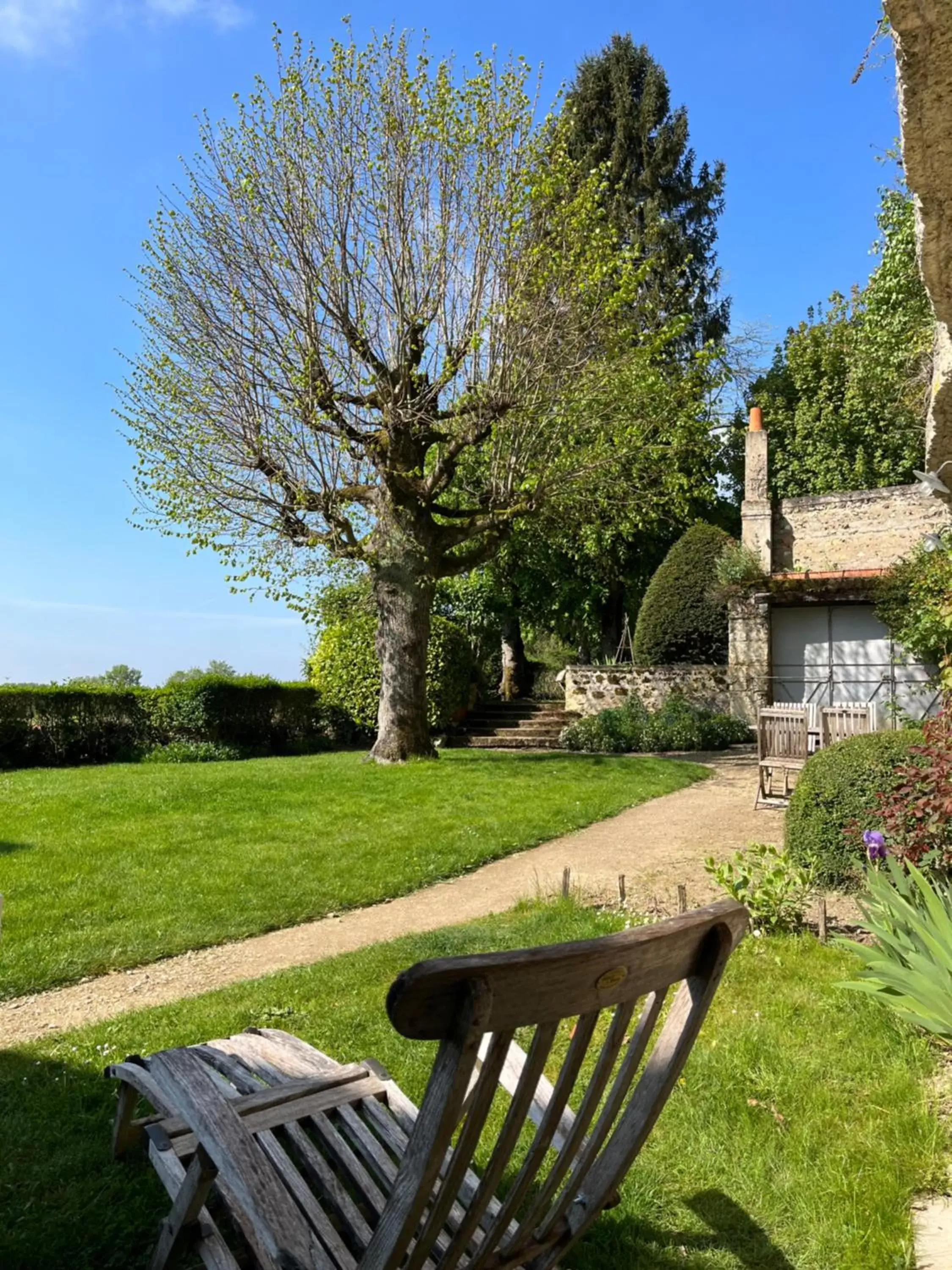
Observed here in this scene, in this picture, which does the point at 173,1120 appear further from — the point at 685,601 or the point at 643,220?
the point at 643,220

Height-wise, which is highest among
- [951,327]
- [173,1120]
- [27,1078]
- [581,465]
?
[581,465]

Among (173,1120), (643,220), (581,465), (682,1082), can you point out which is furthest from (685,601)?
(173,1120)

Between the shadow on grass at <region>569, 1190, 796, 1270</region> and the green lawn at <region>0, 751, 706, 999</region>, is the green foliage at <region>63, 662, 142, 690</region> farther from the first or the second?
the shadow on grass at <region>569, 1190, 796, 1270</region>

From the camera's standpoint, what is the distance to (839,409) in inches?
1041

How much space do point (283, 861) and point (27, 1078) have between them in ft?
12.7

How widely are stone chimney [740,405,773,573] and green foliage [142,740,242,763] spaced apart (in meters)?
13.8

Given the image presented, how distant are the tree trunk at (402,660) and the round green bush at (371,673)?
3.17 meters

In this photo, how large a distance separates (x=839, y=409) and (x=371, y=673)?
1821cm

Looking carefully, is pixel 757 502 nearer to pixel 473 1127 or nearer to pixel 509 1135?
pixel 509 1135

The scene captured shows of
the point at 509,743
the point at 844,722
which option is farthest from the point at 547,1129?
the point at 509,743

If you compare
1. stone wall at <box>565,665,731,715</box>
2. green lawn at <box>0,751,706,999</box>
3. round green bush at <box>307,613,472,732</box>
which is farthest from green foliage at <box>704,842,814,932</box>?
stone wall at <box>565,665,731,715</box>

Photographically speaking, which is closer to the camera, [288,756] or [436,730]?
[288,756]

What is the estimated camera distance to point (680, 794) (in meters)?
11.3

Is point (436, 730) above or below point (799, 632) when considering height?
below
